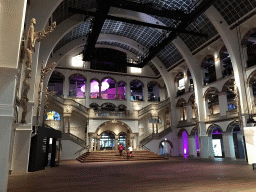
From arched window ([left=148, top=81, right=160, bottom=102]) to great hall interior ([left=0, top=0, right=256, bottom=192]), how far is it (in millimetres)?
183

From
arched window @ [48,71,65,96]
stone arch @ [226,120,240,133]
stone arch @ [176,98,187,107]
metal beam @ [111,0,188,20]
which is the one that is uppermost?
metal beam @ [111,0,188,20]

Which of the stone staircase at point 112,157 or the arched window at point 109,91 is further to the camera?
the arched window at point 109,91

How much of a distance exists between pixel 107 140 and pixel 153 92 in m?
11.6

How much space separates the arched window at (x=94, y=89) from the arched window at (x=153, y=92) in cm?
875

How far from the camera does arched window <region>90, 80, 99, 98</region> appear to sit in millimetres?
29438

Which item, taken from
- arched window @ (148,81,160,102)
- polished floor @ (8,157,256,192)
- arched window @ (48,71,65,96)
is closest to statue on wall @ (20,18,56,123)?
polished floor @ (8,157,256,192)

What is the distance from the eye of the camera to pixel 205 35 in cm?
2119

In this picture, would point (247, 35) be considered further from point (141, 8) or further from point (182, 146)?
point (182, 146)

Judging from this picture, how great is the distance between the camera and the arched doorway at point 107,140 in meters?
29.9

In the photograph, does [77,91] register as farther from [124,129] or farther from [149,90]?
[149,90]

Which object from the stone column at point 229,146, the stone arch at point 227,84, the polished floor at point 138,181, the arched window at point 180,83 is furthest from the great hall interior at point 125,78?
the polished floor at point 138,181

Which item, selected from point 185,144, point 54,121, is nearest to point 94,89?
point 54,121

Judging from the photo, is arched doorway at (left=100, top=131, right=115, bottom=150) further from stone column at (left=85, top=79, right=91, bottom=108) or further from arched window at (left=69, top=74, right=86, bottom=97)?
arched window at (left=69, top=74, right=86, bottom=97)

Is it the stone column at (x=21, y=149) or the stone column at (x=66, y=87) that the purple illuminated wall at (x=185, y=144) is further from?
the stone column at (x=21, y=149)
